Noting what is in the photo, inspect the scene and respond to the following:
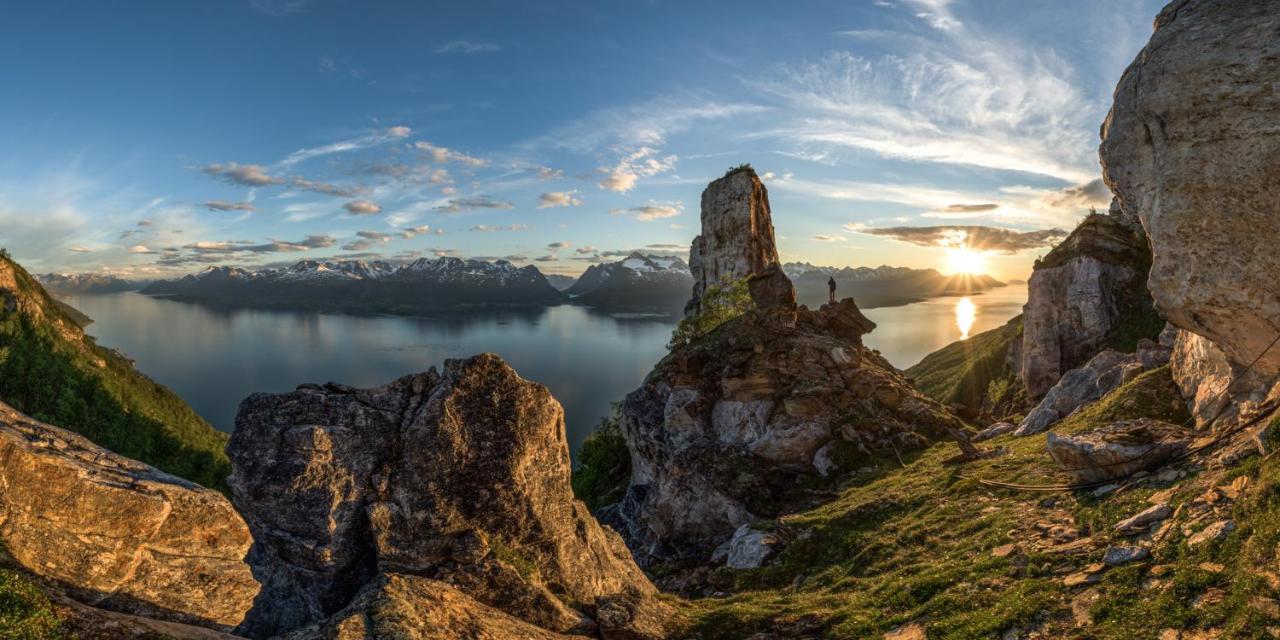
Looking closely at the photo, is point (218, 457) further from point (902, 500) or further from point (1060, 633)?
point (1060, 633)

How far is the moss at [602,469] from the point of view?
63.8 metres

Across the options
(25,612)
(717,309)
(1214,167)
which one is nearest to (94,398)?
(717,309)

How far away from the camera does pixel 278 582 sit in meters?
14.1

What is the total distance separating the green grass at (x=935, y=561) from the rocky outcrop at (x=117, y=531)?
503 inches

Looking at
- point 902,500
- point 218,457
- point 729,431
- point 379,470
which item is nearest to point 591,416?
point 218,457

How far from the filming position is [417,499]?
1545cm

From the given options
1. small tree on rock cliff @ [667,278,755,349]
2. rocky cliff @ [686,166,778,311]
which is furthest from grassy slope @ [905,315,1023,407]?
rocky cliff @ [686,166,778,311]

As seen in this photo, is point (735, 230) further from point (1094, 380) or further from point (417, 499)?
point (417, 499)

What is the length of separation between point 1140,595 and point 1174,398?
19714mm

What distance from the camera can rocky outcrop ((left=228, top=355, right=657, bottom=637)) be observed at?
14531 millimetres

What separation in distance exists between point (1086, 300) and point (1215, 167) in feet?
143

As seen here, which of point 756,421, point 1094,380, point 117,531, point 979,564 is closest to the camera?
point 117,531

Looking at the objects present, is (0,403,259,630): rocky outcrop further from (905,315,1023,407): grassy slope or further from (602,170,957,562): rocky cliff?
(905,315,1023,407): grassy slope

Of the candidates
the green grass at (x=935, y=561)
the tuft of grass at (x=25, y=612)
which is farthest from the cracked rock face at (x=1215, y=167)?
the tuft of grass at (x=25, y=612)
